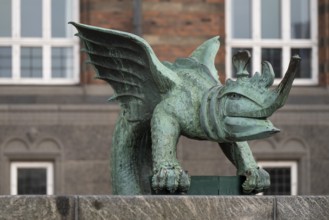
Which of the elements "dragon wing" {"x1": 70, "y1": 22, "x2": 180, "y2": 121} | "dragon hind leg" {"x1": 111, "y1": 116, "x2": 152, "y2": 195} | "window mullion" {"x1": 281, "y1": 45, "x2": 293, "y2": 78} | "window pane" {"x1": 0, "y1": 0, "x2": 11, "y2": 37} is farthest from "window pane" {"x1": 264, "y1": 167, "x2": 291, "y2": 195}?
"dragon wing" {"x1": 70, "y1": 22, "x2": 180, "y2": 121}

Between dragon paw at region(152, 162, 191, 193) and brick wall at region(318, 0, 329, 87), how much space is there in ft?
38.3

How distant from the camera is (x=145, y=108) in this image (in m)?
7.79

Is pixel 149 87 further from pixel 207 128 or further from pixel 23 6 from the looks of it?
pixel 23 6

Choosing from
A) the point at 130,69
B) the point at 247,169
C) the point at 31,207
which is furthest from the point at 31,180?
the point at 31,207

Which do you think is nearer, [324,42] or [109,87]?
[109,87]

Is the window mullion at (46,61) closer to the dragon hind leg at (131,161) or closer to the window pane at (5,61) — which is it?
the window pane at (5,61)

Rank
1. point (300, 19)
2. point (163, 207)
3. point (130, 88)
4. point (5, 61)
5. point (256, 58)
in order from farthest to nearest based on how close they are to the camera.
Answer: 1. point (300, 19)
2. point (256, 58)
3. point (5, 61)
4. point (130, 88)
5. point (163, 207)

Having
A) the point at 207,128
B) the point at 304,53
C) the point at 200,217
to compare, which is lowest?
the point at 200,217

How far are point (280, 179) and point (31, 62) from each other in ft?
13.2

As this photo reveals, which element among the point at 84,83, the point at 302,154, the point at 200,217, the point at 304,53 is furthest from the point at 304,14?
the point at 200,217

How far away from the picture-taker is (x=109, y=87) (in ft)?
58.7

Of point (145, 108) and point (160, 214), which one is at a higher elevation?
point (145, 108)

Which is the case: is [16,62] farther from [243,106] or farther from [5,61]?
[243,106]

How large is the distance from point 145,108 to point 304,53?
1147cm
